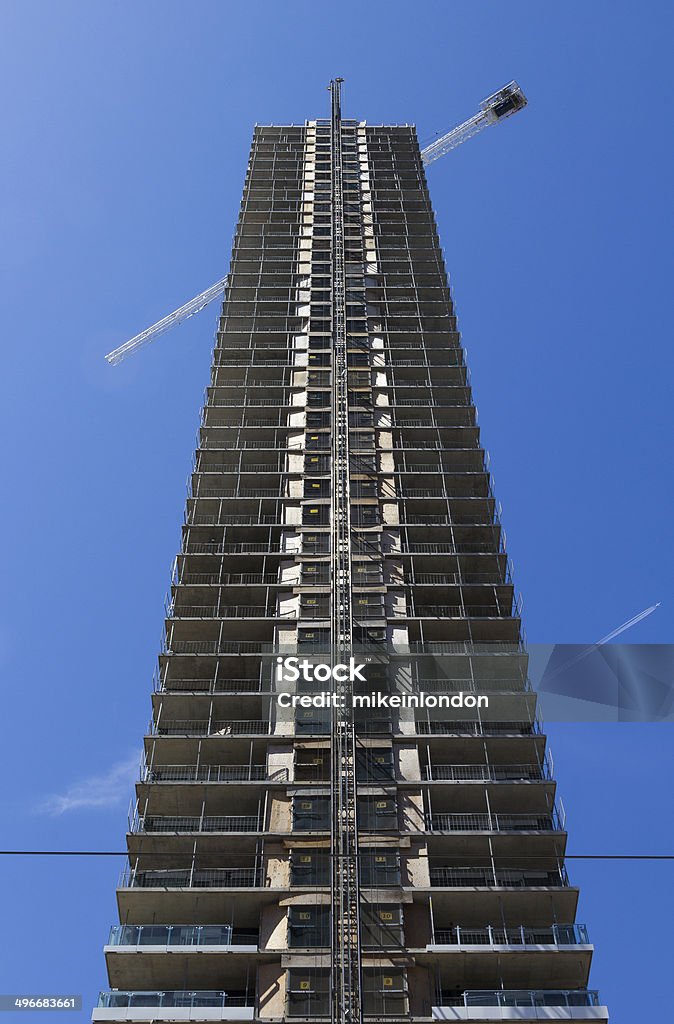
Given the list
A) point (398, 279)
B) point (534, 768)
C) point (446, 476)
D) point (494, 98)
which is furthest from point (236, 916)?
point (494, 98)

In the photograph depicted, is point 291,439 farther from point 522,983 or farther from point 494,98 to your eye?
point 494,98

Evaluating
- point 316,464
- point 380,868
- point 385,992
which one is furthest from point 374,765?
point 316,464

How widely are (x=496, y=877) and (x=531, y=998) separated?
206 inches

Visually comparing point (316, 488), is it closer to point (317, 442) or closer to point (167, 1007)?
point (317, 442)

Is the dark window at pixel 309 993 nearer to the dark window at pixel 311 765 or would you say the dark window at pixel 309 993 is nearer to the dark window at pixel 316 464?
the dark window at pixel 311 765

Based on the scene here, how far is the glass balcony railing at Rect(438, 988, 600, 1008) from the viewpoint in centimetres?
3588

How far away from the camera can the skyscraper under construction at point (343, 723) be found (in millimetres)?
37906

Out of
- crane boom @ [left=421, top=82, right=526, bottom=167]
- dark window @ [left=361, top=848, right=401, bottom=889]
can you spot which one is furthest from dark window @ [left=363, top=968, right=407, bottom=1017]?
crane boom @ [left=421, top=82, right=526, bottom=167]

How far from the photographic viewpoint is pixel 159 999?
36.2 m

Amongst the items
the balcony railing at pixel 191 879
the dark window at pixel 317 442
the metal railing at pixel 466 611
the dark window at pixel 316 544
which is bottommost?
the balcony railing at pixel 191 879

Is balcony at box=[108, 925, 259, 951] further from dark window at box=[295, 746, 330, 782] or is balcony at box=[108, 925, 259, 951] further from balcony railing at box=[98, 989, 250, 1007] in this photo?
dark window at box=[295, 746, 330, 782]

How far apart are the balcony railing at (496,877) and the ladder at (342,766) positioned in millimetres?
3467

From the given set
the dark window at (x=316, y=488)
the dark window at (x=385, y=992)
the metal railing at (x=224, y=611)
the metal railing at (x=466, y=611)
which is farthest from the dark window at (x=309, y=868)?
the dark window at (x=316, y=488)

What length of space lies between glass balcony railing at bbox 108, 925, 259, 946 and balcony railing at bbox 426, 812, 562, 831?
28.5ft
